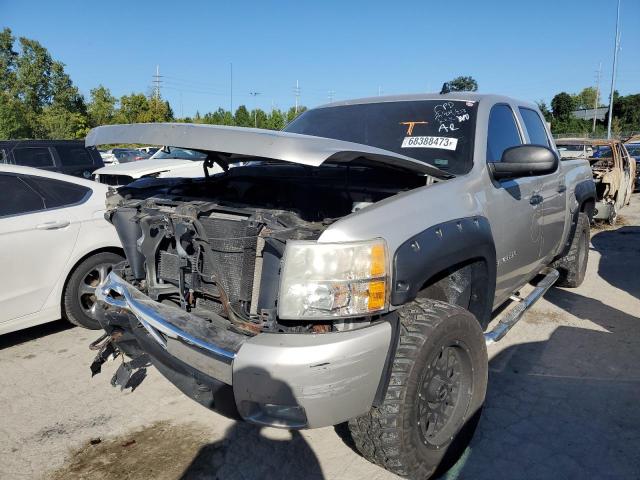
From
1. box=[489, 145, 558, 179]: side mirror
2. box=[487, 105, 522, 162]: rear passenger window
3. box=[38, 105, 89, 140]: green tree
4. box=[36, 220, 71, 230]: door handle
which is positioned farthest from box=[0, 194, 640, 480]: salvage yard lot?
box=[38, 105, 89, 140]: green tree

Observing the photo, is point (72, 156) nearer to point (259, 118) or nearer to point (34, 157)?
point (34, 157)

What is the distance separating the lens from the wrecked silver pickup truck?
211 centimetres

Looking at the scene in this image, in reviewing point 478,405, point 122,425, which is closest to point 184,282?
point 122,425

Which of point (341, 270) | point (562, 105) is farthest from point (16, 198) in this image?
point (562, 105)

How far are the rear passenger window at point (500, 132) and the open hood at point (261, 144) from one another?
0.81 metres

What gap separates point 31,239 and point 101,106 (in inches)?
1670

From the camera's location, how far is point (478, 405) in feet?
9.02

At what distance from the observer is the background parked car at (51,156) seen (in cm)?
1054

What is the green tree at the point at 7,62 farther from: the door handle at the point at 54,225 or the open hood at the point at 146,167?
the door handle at the point at 54,225

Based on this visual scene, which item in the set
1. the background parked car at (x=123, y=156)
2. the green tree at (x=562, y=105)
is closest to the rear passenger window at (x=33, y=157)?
the background parked car at (x=123, y=156)

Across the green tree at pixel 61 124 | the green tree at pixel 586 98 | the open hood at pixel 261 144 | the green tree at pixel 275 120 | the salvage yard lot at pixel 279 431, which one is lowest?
the salvage yard lot at pixel 279 431

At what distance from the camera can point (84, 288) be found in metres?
4.57

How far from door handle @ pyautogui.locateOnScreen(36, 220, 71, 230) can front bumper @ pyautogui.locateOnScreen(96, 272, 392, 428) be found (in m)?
2.44

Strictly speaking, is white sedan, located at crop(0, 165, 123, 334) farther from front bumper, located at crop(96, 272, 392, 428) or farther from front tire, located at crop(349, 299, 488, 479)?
front tire, located at crop(349, 299, 488, 479)
